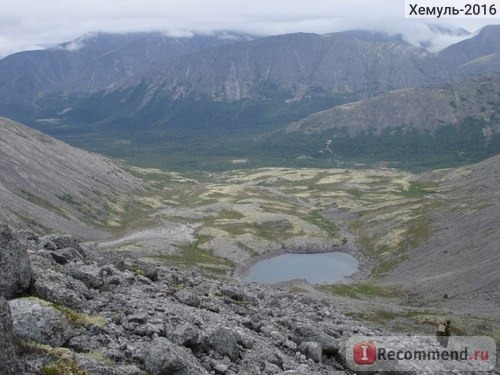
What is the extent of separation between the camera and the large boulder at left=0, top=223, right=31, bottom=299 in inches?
1016

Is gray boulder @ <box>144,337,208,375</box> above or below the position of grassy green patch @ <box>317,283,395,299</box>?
above

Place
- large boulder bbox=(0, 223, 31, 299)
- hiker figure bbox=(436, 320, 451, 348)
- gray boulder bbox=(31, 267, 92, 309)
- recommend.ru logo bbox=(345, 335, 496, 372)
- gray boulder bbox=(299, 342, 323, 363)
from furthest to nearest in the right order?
hiker figure bbox=(436, 320, 451, 348), recommend.ru logo bbox=(345, 335, 496, 372), gray boulder bbox=(299, 342, 323, 363), gray boulder bbox=(31, 267, 92, 309), large boulder bbox=(0, 223, 31, 299)

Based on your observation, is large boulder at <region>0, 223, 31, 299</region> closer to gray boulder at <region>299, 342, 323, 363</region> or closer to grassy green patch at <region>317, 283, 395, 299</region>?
gray boulder at <region>299, 342, 323, 363</region>

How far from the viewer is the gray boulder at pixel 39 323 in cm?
2297

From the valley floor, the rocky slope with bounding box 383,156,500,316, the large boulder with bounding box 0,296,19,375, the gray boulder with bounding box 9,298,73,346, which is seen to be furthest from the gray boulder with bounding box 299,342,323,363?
the rocky slope with bounding box 383,156,500,316

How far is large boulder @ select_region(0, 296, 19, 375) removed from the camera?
59.4 feet

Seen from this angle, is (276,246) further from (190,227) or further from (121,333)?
(121,333)

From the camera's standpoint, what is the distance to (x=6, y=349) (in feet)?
60.0

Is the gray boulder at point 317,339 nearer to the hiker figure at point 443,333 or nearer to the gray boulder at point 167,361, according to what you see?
the hiker figure at point 443,333

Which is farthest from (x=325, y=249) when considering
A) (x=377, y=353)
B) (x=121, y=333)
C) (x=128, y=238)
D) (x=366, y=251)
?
(x=121, y=333)

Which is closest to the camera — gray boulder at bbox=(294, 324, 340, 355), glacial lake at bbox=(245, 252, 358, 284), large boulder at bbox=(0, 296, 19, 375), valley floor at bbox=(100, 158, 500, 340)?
large boulder at bbox=(0, 296, 19, 375)

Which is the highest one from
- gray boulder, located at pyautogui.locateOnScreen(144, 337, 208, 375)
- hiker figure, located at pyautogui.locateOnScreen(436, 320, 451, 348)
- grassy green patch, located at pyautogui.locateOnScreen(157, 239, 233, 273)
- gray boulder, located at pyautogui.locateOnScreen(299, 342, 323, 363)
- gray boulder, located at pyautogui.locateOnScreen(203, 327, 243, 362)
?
gray boulder, located at pyautogui.locateOnScreen(144, 337, 208, 375)

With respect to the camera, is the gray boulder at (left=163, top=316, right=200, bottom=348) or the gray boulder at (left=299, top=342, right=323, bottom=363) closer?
the gray boulder at (left=163, top=316, right=200, bottom=348)

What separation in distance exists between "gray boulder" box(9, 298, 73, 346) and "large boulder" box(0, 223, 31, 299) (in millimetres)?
1842
